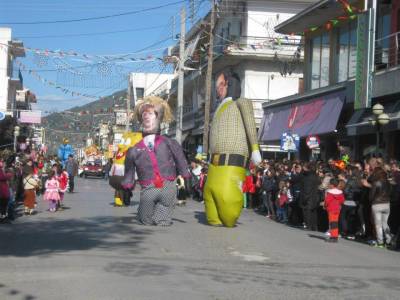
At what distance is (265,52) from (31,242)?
93.0 ft

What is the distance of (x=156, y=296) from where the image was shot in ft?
23.4

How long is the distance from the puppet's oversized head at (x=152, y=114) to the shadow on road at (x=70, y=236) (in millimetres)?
2043

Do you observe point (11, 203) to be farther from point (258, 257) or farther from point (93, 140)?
point (93, 140)

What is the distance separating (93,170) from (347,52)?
32.5 meters

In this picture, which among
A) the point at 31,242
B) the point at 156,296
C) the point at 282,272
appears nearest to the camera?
the point at 156,296

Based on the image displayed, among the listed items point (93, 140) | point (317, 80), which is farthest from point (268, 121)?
point (93, 140)

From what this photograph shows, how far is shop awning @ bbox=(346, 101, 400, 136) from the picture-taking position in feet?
65.2

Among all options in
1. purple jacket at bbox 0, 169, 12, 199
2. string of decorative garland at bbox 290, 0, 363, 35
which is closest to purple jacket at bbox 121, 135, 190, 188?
purple jacket at bbox 0, 169, 12, 199

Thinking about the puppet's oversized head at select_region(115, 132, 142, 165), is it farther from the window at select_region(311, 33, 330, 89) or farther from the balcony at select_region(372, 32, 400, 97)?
the window at select_region(311, 33, 330, 89)

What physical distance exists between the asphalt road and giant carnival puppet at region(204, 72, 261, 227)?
1.42 ft

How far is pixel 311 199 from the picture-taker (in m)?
16.3

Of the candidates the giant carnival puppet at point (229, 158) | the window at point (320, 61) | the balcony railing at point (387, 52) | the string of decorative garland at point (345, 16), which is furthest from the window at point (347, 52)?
the giant carnival puppet at point (229, 158)

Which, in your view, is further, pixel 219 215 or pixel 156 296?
pixel 219 215

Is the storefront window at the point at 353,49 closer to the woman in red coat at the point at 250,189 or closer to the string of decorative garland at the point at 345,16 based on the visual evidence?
the string of decorative garland at the point at 345,16
